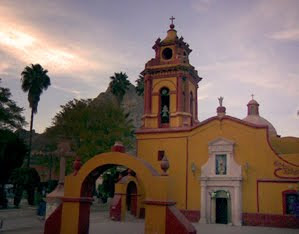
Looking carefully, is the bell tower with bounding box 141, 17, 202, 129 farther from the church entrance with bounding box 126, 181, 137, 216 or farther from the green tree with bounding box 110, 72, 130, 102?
the green tree with bounding box 110, 72, 130, 102

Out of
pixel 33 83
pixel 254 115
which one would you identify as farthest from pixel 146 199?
pixel 33 83

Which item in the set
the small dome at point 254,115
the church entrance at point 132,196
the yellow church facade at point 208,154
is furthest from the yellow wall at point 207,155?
the small dome at point 254,115

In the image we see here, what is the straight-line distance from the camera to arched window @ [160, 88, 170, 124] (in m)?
28.4

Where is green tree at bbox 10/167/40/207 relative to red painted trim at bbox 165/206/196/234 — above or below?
above

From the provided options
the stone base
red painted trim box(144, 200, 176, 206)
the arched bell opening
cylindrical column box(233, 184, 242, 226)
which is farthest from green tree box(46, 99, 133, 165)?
red painted trim box(144, 200, 176, 206)

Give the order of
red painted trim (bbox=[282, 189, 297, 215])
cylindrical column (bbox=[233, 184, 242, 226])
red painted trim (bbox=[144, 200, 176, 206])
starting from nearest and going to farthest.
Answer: red painted trim (bbox=[144, 200, 176, 206]), red painted trim (bbox=[282, 189, 297, 215]), cylindrical column (bbox=[233, 184, 242, 226])

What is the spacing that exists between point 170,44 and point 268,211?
14.8 metres

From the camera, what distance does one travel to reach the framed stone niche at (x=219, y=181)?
81.6ft

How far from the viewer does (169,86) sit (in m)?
28.4

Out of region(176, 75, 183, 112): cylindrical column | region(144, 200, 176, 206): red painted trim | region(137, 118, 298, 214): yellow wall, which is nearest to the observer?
region(144, 200, 176, 206): red painted trim

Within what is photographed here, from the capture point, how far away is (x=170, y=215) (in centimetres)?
1292

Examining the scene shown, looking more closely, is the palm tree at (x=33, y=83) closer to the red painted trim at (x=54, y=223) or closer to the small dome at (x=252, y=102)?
the small dome at (x=252, y=102)

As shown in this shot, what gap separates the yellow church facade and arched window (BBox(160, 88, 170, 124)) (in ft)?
0.24

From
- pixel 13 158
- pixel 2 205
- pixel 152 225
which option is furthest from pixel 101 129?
pixel 152 225
